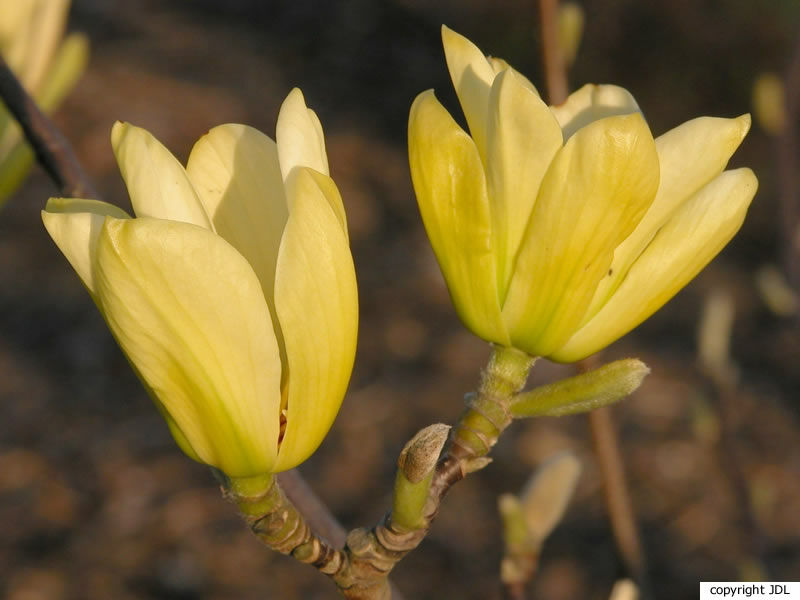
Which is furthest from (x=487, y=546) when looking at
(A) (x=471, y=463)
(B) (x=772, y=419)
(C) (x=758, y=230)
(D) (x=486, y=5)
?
(D) (x=486, y=5)

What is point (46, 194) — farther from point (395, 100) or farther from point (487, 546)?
point (487, 546)

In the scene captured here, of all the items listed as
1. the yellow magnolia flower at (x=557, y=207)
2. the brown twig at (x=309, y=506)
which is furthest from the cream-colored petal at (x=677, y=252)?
the brown twig at (x=309, y=506)

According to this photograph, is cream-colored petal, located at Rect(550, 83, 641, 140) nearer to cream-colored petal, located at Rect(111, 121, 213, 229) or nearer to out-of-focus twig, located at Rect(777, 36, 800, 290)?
cream-colored petal, located at Rect(111, 121, 213, 229)

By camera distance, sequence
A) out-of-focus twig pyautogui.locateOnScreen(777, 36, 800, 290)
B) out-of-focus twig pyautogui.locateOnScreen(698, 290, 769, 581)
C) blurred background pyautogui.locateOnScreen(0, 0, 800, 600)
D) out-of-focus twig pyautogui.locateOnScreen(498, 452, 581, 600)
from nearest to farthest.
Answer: out-of-focus twig pyautogui.locateOnScreen(498, 452, 581, 600) → out-of-focus twig pyautogui.locateOnScreen(698, 290, 769, 581) → out-of-focus twig pyautogui.locateOnScreen(777, 36, 800, 290) → blurred background pyautogui.locateOnScreen(0, 0, 800, 600)

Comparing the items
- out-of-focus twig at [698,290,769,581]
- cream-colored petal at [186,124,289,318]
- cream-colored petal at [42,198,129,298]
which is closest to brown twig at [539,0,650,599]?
out-of-focus twig at [698,290,769,581]

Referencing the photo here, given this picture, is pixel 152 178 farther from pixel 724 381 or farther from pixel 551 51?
pixel 724 381

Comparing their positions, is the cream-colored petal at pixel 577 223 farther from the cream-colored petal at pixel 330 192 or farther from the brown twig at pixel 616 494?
the brown twig at pixel 616 494
